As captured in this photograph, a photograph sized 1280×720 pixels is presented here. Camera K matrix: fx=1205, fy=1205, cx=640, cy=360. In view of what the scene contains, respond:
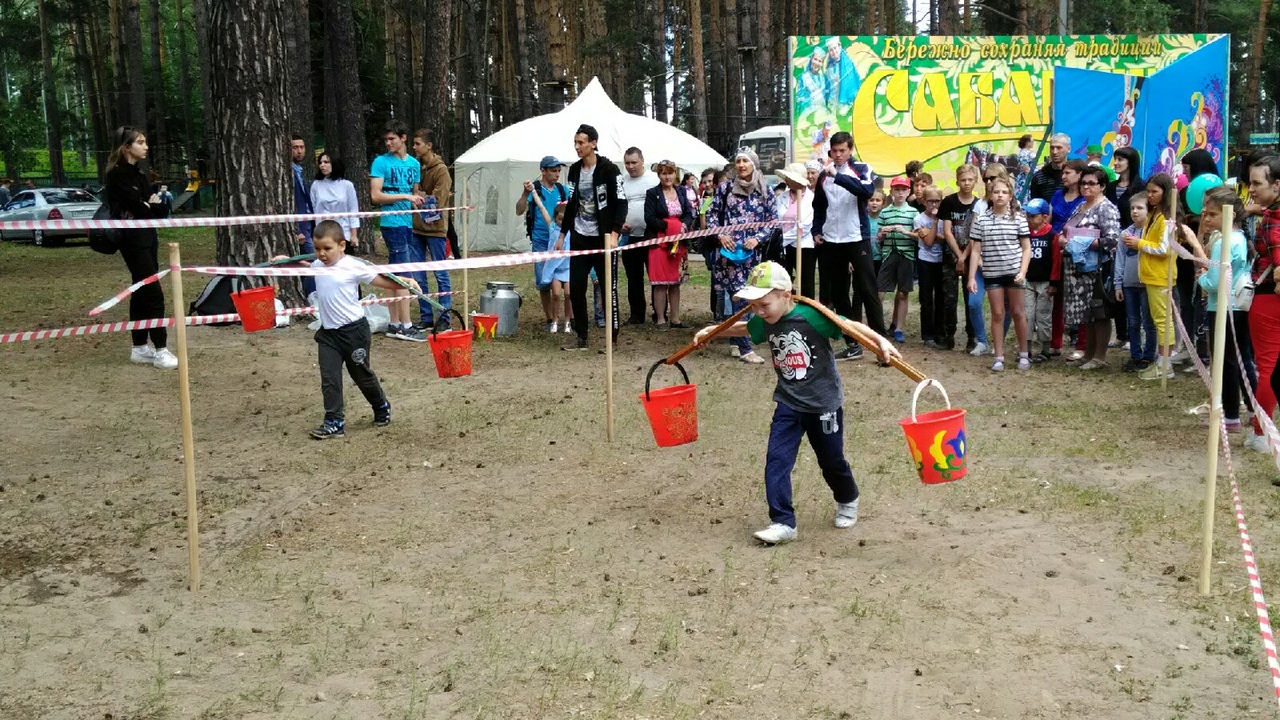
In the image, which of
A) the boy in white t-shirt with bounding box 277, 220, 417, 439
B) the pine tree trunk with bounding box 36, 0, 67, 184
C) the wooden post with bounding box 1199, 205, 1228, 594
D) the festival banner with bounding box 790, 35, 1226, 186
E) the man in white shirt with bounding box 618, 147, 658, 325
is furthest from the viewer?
the pine tree trunk with bounding box 36, 0, 67, 184

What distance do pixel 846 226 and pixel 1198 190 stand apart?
330 cm

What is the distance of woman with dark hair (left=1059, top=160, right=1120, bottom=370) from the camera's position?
11031 millimetres

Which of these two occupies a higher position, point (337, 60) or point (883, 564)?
point (337, 60)

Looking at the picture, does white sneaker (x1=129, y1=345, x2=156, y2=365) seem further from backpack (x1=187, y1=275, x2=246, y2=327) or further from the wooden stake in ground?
the wooden stake in ground

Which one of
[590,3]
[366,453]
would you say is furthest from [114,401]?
[590,3]

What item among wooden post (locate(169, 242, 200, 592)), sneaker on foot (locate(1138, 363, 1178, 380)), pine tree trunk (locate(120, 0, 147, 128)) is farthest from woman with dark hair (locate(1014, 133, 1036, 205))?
pine tree trunk (locate(120, 0, 147, 128))

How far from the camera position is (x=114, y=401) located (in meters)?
9.59

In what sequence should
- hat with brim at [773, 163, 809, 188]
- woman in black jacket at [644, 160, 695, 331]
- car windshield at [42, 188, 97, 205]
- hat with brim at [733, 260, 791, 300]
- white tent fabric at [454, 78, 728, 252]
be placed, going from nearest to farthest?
hat with brim at [733, 260, 791, 300] < hat with brim at [773, 163, 809, 188] < woman in black jacket at [644, 160, 695, 331] < white tent fabric at [454, 78, 728, 252] < car windshield at [42, 188, 97, 205]

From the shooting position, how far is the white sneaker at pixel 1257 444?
7911mm

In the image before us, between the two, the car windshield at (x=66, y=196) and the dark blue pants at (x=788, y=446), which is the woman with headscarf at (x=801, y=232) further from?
the car windshield at (x=66, y=196)

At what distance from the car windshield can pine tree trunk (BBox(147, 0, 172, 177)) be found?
13318 mm

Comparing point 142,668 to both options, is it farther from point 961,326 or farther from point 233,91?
point 961,326

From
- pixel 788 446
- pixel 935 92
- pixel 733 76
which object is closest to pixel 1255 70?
pixel 733 76

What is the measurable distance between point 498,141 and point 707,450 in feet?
Result: 56.5
